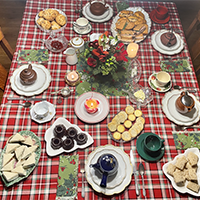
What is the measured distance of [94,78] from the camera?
1.77 meters

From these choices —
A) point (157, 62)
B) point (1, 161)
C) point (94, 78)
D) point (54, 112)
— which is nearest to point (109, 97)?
point (94, 78)

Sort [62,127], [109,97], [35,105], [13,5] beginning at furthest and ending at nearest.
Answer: [13,5] < [109,97] < [35,105] < [62,127]

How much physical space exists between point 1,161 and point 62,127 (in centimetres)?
49

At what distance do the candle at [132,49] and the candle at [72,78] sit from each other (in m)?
0.55

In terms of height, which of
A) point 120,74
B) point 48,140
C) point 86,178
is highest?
point 120,74

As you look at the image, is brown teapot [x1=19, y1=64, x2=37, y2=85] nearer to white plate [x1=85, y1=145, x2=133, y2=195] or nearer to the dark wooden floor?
white plate [x1=85, y1=145, x2=133, y2=195]

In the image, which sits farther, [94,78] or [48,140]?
[94,78]

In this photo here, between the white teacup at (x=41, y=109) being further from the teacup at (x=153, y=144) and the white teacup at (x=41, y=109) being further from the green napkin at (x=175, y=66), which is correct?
the green napkin at (x=175, y=66)

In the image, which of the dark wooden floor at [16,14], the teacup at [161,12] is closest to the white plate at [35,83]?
Answer: the teacup at [161,12]

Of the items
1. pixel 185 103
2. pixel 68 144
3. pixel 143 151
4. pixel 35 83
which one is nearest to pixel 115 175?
pixel 143 151

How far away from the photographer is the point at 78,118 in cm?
161

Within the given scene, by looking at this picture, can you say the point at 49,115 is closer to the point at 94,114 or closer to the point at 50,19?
the point at 94,114

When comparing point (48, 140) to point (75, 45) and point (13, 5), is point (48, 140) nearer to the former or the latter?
point (75, 45)

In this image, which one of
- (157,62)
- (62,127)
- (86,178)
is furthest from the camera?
(157,62)
